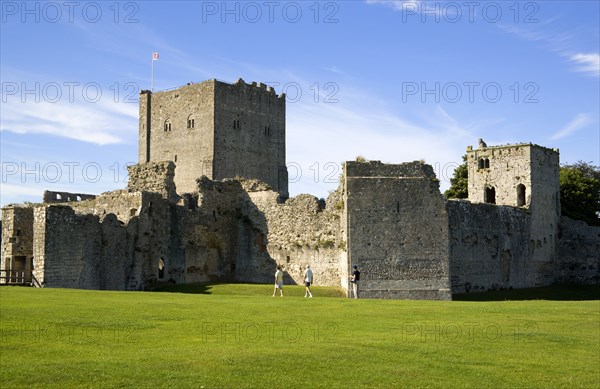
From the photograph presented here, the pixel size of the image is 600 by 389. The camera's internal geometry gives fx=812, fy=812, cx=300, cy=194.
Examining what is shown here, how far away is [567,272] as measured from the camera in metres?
58.3

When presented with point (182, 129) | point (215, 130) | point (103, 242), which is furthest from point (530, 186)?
point (182, 129)

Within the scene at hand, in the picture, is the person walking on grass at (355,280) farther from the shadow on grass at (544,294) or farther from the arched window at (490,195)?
the arched window at (490,195)

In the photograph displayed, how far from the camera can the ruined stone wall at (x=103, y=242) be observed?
110 feet

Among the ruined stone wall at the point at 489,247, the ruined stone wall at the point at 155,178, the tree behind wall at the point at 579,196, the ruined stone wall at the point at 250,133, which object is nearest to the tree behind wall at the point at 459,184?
the tree behind wall at the point at 579,196

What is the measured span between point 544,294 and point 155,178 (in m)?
24.1

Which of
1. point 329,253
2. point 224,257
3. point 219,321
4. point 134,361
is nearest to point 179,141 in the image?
point 224,257

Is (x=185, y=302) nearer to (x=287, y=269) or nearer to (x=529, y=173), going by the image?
(x=287, y=269)

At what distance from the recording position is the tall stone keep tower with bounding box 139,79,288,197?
7294cm

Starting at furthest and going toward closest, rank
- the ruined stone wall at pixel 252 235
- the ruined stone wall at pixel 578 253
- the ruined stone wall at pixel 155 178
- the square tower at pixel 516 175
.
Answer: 1. the ruined stone wall at pixel 578 253
2. the square tower at pixel 516 175
3. the ruined stone wall at pixel 155 178
4. the ruined stone wall at pixel 252 235

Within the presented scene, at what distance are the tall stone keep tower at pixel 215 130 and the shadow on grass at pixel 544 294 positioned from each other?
31.6m

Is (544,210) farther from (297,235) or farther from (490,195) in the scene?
(297,235)

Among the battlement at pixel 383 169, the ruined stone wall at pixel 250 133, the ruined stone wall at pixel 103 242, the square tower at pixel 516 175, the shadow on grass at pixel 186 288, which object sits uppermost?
the ruined stone wall at pixel 250 133

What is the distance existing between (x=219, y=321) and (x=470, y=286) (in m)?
27.7

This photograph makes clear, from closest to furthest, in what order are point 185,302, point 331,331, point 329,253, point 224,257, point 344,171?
point 331,331 → point 185,302 → point 344,171 → point 329,253 → point 224,257
